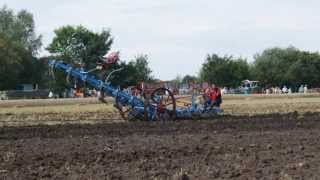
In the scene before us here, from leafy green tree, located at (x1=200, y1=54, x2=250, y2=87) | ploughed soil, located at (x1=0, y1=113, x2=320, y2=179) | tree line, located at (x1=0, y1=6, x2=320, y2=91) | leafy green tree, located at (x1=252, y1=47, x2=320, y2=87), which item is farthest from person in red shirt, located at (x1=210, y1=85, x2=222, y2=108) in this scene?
leafy green tree, located at (x1=252, y1=47, x2=320, y2=87)

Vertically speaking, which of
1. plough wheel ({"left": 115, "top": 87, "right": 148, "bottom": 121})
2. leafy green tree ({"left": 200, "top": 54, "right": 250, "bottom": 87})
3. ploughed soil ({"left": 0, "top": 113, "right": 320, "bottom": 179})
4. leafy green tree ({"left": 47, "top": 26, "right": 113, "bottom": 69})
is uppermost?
leafy green tree ({"left": 47, "top": 26, "right": 113, "bottom": 69})

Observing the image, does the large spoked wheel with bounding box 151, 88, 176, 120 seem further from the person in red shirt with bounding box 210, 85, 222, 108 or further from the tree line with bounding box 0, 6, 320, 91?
the tree line with bounding box 0, 6, 320, 91

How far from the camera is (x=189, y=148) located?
52.7 feet

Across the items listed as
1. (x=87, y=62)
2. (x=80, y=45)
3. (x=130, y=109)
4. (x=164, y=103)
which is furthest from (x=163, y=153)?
(x=80, y=45)

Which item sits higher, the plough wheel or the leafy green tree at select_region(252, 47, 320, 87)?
the leafy green tree at select_region(252, 47, 320, 87)

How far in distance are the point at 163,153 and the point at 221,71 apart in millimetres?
113787

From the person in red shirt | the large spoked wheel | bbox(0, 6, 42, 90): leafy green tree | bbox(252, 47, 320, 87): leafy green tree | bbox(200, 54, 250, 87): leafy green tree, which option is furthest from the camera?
bbox(252, 47, 320, 87): leafy green tree

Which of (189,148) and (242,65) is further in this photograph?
(242,65)

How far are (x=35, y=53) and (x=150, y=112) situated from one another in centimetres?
11263

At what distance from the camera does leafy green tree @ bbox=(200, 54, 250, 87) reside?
127m

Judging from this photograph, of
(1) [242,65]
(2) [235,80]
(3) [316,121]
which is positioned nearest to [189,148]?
(3) [316,121]

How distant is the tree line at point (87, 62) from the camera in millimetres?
119500

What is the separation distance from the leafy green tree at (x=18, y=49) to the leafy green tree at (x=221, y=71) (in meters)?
30.7

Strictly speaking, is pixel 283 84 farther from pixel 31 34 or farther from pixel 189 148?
pixel 189 148
